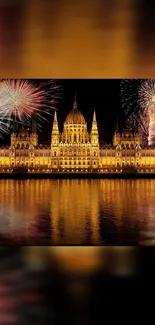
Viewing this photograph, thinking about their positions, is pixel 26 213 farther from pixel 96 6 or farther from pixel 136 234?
pixel 96 6

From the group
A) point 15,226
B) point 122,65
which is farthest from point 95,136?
point 122,65

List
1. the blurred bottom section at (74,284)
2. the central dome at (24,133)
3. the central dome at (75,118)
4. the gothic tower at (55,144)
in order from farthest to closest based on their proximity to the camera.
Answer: the central dome at (75,118) → the central dome at (24,133) → the gothic tower at (55,144) → the blurred bottom section at (74,284)

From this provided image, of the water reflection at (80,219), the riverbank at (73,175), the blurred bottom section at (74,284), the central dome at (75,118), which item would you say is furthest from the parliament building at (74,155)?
the blurred bottom section at (74,284)

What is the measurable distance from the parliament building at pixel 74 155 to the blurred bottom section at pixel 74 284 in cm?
3387

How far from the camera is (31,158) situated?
3516cm

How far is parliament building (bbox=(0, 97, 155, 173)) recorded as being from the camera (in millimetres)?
34906

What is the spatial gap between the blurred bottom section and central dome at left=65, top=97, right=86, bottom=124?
3783cm

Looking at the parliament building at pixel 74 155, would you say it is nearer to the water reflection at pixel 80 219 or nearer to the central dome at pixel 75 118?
the central dome at pixel 75 118

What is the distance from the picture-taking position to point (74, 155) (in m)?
35.5

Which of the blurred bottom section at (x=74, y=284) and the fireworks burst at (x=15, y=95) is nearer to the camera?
the blurred bottom section at (x=74, y=284)

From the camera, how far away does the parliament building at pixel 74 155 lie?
34.9 meters

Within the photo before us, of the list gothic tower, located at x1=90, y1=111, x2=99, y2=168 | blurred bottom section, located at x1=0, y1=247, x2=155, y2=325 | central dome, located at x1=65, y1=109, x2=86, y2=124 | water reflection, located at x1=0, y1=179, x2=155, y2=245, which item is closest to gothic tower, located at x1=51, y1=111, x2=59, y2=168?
central dome, located at x1=65, y1=109, x2=86, y2=124

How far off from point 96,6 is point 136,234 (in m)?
7.83

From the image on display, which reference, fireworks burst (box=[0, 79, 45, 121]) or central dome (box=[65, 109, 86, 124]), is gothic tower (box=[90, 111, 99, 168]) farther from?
fireworks burst (box=[0, 79, 45, 121])
